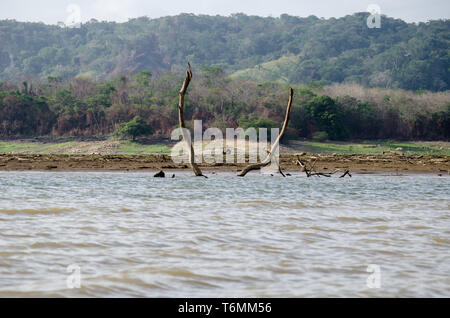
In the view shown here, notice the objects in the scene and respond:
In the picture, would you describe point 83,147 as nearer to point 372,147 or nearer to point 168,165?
point 168,165

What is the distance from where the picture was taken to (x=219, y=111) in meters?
59.9

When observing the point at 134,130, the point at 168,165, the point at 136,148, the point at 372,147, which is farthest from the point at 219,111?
the point at 168,165

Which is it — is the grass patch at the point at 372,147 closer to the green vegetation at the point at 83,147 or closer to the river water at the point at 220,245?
the green vegetation at the point at 83,147

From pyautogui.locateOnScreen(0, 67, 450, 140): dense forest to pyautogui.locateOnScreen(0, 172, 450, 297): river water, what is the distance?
32.7m

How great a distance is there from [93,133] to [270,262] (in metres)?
46.7

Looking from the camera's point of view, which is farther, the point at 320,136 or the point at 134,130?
the point at 320,136

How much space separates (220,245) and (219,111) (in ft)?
168

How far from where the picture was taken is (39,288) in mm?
6508

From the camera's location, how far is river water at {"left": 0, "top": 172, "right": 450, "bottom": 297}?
267 inches

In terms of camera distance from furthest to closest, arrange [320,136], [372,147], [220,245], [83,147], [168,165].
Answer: [320,136]
[372,147]
[83,147]
[168,165]
[220,245]

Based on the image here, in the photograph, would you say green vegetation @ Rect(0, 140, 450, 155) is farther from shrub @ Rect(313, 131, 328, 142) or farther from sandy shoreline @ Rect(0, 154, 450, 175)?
sandy shoreline @ Rect(0, 154, 450, 175)

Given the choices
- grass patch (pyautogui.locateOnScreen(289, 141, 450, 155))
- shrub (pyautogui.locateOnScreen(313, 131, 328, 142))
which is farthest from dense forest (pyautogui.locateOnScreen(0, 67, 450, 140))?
grass patch (pyautogui.locateOnScreen(289, 141, 450, 155))

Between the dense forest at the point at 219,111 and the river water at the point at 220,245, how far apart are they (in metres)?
32.7
